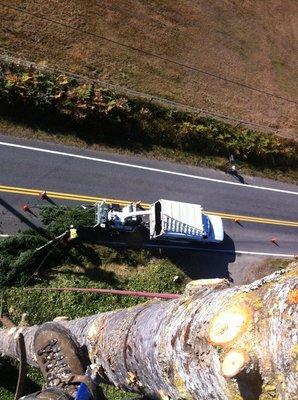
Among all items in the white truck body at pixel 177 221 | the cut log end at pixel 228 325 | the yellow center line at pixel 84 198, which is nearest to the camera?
the cut log end at pixel 228 325

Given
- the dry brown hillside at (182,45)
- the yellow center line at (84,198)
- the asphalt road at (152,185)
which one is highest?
the dry brown hillside at (182,45)

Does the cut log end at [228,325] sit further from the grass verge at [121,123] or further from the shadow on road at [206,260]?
the grass verge at [121,123]

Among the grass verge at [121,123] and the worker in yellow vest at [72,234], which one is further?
the grass verge at [121,123]

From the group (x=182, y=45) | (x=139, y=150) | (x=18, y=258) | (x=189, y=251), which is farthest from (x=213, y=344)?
(x=182, y=45)

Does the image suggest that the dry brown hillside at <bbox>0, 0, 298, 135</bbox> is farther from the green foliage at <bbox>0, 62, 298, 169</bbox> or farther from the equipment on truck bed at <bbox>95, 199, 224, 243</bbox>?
the equipment on truck bed at <bbox>95, 199, 224, 243</bbox>

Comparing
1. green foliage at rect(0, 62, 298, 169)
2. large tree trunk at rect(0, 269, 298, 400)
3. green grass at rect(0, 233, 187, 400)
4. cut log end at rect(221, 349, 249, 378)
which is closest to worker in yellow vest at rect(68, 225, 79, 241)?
green grass at rect(0, 233, 187, 400)

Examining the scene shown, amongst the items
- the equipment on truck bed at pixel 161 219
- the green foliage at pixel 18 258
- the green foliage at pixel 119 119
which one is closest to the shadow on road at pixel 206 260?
the equipment on truck bed at pixel 161 219

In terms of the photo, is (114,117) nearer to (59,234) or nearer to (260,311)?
(59,234)
